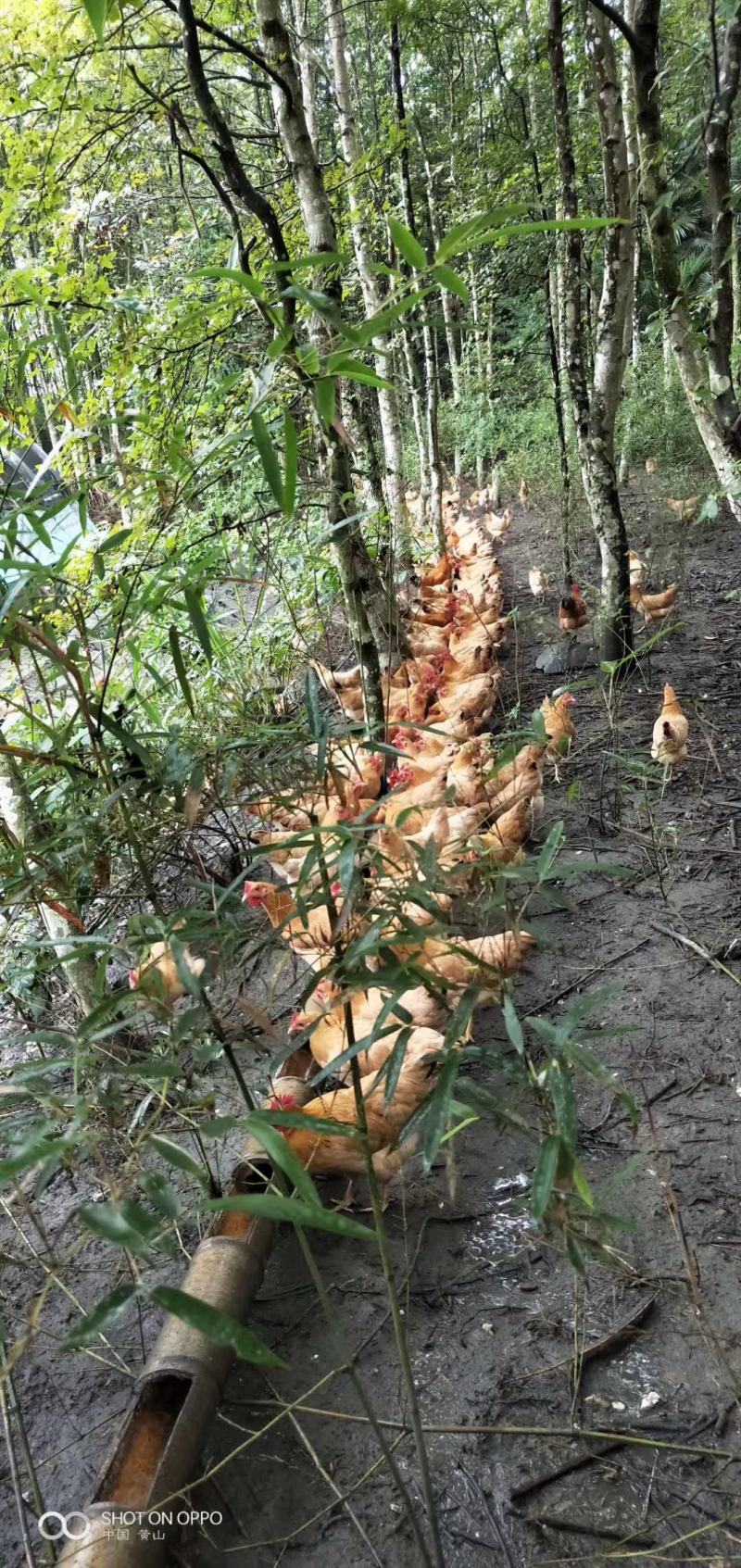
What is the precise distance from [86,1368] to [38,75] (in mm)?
4311

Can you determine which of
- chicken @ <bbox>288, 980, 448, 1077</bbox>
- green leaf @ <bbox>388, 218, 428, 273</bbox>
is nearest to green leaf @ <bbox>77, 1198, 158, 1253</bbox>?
green leaf @ <bbox>388, 218, 428, 273</bbox>

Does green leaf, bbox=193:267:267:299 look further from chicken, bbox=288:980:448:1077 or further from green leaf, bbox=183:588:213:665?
chicken, bbox=288:980:448:1077

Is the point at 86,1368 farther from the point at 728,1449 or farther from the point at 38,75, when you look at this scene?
the point at 38,75

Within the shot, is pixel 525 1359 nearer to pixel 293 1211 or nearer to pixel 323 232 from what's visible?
pixel 293 1211

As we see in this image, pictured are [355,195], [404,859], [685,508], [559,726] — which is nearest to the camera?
[404,859]

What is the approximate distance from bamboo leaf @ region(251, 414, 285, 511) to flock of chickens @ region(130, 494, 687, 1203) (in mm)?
425

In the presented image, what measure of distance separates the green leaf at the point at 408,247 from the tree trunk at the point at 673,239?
9.26ft

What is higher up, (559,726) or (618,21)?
(618,21)

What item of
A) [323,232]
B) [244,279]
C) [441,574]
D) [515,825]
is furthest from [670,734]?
[441,574]

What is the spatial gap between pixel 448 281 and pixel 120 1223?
3.37 ft

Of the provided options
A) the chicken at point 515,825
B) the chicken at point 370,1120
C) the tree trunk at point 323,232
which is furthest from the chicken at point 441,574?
the chicken at point 370,1120

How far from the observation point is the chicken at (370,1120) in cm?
192

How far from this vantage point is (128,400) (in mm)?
3887

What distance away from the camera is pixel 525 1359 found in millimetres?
1628
